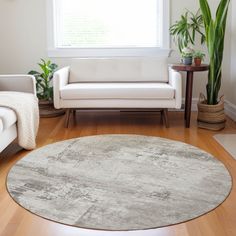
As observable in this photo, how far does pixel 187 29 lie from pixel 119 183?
233cm

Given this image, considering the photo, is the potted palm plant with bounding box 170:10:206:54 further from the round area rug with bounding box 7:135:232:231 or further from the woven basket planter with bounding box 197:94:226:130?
the round area rug with bounding box 7:135:232:231

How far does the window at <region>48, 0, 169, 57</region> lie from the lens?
4309 mm

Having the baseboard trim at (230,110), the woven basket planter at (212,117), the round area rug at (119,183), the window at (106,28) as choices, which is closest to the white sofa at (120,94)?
the woven basket planter at (212,117)

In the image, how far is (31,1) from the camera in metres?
4.24

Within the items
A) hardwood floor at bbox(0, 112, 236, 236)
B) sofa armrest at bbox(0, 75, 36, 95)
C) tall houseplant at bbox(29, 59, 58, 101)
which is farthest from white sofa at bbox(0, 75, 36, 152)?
tall houseplant at bbox(29, 59, 58, 101)

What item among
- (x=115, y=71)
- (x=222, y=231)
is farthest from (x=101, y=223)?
(x=115, y=71)

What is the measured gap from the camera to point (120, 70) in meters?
4.09

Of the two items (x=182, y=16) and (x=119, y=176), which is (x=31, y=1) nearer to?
(x=182, y=16)

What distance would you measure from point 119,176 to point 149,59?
6.89ft

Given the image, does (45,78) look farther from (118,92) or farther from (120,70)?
(118,92)

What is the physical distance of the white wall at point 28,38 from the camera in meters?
4.24

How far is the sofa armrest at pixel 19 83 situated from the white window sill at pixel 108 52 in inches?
45.1

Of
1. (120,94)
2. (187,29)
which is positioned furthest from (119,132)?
(187,29)

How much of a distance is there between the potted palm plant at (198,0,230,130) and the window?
825 millimetres
